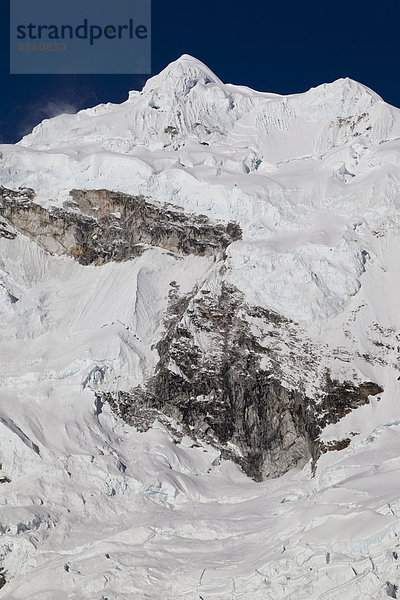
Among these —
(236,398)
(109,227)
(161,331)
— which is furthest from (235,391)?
(109,227)

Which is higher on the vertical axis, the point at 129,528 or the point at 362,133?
the point at 362,133

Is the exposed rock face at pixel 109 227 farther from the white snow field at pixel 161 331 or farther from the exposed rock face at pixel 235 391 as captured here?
the exposed rock face at pixel 235 391

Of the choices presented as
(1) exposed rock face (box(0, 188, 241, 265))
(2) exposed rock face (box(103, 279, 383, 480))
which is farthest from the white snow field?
(1) exposed rock face (box(0, 188, 241, 265))

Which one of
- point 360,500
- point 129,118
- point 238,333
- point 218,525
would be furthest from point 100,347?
point 129,118

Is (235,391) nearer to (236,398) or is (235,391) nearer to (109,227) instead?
(236,398)

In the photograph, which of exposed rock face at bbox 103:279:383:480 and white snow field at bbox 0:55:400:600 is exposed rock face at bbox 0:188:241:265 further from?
exposed rock face at bbox 103:279:383:480

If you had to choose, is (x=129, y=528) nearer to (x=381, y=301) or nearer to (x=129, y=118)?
(x=381, y=301)

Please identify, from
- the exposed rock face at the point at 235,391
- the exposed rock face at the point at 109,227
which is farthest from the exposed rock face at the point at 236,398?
the exposed rock face at the point at 109,227
